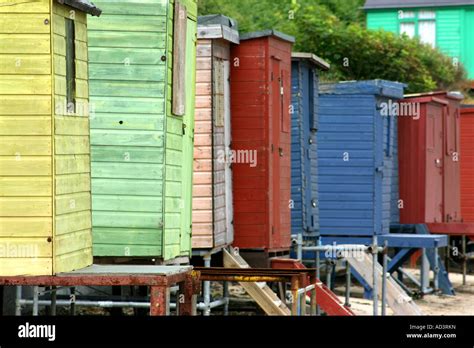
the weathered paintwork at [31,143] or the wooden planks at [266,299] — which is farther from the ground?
the weathered paintwork at [31,143]

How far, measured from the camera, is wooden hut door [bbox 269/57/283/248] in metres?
16.4

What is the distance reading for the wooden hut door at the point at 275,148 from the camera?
53.7ft

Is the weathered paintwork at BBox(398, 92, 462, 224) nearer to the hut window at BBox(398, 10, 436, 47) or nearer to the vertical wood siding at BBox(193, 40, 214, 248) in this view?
the vertical wood siding at BBox(193, 40, 214, 248)

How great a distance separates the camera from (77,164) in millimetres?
10227

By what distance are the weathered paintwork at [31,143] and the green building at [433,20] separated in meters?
40.9

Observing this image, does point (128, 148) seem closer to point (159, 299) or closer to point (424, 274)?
point (159, 299)

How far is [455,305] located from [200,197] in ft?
23.3

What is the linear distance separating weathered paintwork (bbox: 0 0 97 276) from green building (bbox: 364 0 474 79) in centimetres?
4088

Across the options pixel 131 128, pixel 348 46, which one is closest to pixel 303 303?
pixel 131 128

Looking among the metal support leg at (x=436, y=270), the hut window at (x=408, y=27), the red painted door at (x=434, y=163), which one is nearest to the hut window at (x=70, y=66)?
the metal support leg at (x=436, y=270)

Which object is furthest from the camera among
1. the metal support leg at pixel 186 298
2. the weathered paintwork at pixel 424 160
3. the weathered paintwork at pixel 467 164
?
the weathered paintwork at pixel 467 164

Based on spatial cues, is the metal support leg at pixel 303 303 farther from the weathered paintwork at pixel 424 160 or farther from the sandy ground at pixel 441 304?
the weathered paintwork at pixel 424 160

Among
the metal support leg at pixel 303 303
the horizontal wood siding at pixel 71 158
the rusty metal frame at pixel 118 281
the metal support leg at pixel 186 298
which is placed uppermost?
the horizontal wood siding at pixel 71 158

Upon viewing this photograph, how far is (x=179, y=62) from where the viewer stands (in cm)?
1303
